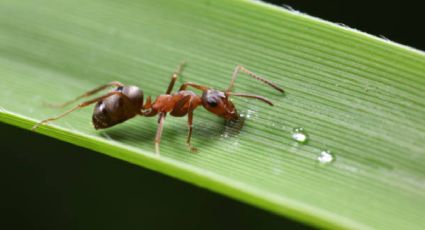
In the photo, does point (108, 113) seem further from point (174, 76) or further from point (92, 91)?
point (174, 76)

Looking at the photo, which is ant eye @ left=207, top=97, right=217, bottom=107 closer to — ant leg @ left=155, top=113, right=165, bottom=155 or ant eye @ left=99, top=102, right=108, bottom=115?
ant leg @ left=155, top=113, right=165, bottom=155

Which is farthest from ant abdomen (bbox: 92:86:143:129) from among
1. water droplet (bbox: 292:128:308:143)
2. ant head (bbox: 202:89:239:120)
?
water droplet (bbox: 292:128:308:143)

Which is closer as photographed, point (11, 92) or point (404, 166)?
point (404, 166)

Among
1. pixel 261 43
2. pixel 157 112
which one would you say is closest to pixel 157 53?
pixel 157 112

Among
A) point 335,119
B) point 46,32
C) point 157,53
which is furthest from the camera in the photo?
point 46,32

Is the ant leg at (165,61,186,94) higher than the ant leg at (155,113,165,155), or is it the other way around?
the ant leg at (165,61,186,94)

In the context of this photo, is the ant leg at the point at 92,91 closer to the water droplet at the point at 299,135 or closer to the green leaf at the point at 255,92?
the green leaf at the point at 255,92

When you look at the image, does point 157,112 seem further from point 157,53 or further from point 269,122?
point 269,122

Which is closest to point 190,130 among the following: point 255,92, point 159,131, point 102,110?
point 159,131
